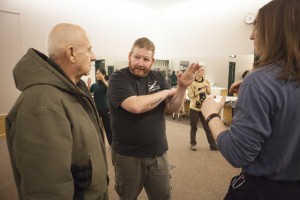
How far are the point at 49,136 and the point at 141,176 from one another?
94 centimetres

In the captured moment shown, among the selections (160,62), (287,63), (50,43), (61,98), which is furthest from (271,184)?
(160,62)

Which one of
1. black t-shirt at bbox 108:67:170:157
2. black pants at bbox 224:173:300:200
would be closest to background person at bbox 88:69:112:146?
black t-shirt at bbox 108:67:170:157

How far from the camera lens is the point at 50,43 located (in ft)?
3.43

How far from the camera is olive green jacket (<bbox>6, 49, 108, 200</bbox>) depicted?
838 millimetres

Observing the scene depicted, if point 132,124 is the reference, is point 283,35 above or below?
above

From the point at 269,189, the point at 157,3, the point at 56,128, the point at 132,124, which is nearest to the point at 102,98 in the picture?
the point at 132,124

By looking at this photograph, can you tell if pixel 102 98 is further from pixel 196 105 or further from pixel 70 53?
pixel 70 53

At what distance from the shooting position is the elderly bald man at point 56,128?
0.84 m

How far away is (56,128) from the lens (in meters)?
0.86

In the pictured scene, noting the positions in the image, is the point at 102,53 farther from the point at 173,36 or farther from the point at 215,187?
the point at 215,187

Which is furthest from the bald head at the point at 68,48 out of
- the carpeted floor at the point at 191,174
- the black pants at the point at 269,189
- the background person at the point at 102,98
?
the background person at the point at 102,98

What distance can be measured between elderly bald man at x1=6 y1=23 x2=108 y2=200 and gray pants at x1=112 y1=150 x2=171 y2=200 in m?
0.49

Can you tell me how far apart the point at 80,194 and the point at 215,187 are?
212 cm

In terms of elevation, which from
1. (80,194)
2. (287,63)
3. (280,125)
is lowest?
(80,194)
